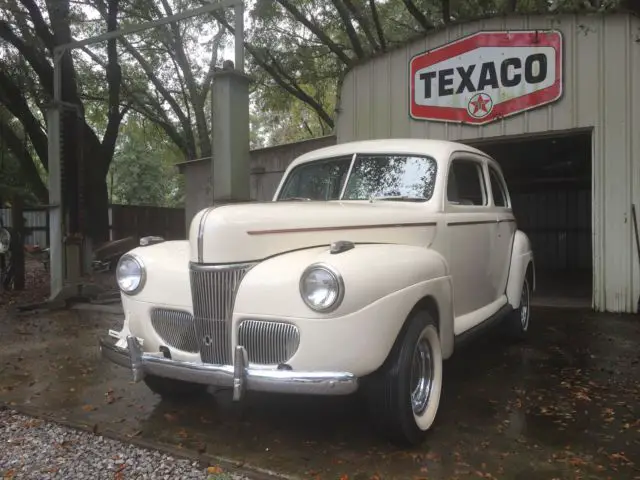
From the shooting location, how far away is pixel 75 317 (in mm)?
7887

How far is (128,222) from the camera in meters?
17.8

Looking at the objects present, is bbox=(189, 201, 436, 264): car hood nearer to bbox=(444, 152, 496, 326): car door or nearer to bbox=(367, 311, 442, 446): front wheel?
bbox=(444, 152, 496, 326): car door

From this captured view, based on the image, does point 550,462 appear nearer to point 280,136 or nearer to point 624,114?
point 624,114

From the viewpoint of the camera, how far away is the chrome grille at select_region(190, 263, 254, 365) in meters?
3.24

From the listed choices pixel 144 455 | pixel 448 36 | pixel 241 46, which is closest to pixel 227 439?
pixel 144 455

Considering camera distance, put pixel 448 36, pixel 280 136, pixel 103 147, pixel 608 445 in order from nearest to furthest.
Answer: pixel 608 445 → pixel 448 36 → pixel 103 147 → pixel 280 136

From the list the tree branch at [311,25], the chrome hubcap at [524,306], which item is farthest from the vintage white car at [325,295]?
the tree branch at [311,25]

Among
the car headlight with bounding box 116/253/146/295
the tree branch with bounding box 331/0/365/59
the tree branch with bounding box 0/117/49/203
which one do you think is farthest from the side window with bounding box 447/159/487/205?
the tree branch with bounding box 0/117/49/203

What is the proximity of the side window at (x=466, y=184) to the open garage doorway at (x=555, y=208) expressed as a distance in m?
7.13

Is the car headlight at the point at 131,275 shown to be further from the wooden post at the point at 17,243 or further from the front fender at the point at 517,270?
the wooden post at the point at 17,243

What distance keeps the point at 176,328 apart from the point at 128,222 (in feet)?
50.0

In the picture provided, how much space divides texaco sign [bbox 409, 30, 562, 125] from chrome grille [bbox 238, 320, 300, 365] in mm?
6106

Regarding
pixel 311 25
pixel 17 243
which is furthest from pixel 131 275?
pixel 311 25

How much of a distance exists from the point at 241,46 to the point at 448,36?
3673mm
